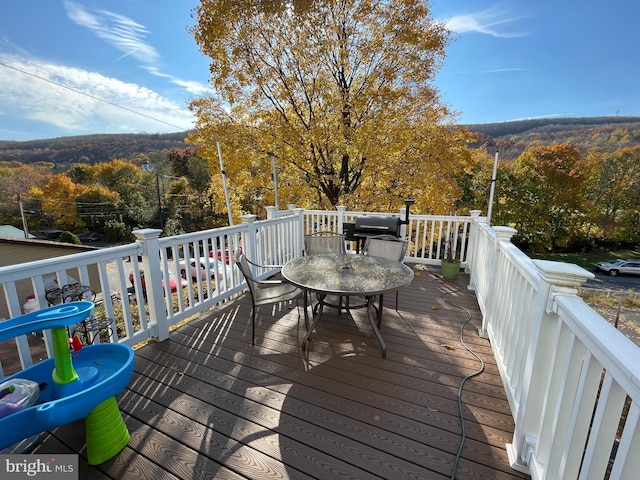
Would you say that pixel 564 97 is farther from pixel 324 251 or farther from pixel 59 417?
pixel 59 417

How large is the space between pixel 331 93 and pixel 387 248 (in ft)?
17.5

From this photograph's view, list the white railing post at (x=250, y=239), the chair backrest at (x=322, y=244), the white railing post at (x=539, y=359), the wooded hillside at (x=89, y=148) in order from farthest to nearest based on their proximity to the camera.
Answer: the wooded hillside at (x=89, y=148) < the chair backrest at (x=322, y=244) < the white railing post at (x=250, y=239) < the white railing post at (x=539, y=359)

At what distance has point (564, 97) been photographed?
21.6 metres

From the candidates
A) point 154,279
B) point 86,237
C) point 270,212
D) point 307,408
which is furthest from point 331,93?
point 86,237

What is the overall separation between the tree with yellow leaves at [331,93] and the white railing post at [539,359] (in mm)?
6320

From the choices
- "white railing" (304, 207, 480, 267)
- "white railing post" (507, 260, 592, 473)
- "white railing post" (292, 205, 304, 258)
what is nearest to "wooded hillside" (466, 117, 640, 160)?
"white railing" (304, 207, 480, 267)

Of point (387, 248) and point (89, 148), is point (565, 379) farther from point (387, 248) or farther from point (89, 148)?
point (89, 148)

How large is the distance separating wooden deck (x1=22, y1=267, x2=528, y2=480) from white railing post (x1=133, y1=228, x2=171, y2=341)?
178mm

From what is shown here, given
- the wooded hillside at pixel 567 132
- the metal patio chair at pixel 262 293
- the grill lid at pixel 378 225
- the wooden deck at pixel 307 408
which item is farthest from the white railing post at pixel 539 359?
the wooded hillside at pixel 567 132

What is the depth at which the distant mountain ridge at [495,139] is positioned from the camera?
70.7ft

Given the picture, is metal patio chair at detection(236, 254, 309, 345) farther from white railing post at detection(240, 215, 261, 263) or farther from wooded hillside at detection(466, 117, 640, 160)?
wooded hillside at detection(466, 117, 640, 160)

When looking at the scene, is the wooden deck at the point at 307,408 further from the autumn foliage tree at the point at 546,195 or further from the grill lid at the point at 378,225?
the autumn foliage tree at the point at 546,195

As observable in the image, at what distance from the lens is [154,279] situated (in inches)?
99.7

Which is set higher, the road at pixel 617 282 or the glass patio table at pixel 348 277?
the glass patio table at pixel 348 277
